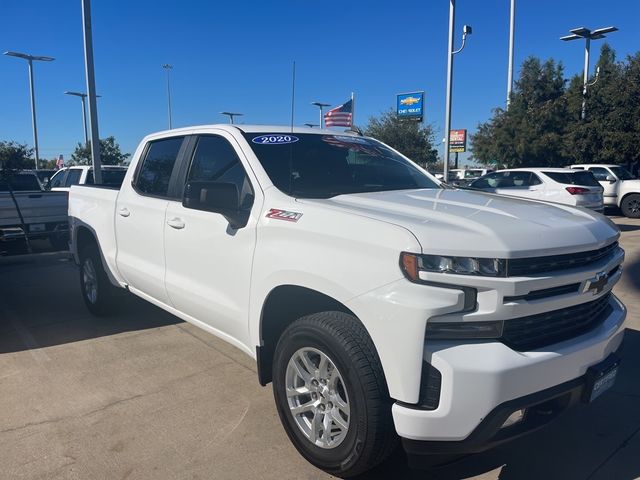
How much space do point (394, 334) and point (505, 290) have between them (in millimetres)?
514

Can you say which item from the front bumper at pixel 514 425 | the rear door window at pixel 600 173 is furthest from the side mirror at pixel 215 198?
the rear door window at pixel 600 173

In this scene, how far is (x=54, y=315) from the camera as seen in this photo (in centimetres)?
591

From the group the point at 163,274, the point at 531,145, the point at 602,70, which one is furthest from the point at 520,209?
the point at 602,70

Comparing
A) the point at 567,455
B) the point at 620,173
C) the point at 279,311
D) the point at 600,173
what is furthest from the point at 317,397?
the point at 620,173

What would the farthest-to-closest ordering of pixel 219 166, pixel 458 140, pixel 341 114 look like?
pixel 458 140 → pixel 341 114 → pixel 219 166

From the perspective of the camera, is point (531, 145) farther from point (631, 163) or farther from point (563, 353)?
point (563, 353)

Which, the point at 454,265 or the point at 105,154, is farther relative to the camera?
the point at 105,154

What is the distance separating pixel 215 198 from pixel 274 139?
0.81 meters

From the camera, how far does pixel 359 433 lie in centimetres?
249

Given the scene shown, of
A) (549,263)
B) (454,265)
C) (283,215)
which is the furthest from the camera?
(283,215)

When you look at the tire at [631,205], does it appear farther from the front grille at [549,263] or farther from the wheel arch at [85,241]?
the wheel arch at [85,241]

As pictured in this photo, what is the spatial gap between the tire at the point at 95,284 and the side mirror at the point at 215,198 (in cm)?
269

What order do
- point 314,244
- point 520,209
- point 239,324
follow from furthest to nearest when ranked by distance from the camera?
point 239,324
point 520,209
point 314,244

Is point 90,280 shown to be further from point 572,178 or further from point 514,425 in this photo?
point 572,178
